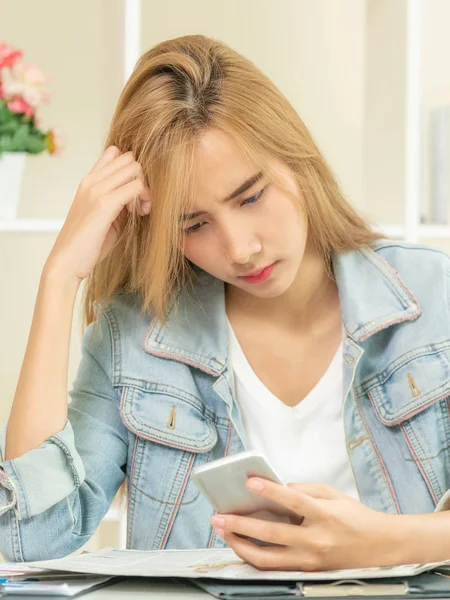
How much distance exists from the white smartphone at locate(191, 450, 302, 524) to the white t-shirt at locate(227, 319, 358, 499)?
1.11 feet

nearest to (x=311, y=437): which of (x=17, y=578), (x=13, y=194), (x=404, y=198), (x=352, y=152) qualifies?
(x=17, y=578)

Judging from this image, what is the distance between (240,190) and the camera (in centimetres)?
112

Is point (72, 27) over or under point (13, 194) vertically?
over

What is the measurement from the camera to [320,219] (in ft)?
4.19

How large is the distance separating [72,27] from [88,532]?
1.57m

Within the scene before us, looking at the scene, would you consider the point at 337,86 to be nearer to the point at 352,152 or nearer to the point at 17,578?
the point at 352,152

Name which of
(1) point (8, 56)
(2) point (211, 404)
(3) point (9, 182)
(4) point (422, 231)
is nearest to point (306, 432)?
(2) point (211, 404)

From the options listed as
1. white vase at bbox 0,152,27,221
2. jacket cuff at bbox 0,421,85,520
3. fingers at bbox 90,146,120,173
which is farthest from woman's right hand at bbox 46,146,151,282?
white vase at bbox 0,152,27,221

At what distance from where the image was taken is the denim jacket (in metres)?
1.21

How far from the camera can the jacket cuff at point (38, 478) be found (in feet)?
3.52

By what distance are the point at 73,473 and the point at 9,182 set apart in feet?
3.09

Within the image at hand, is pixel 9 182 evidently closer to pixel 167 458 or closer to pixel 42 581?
pixel 167 458

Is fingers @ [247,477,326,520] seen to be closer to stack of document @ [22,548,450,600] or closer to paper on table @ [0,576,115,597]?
stack of document @ [22,548,450,600]

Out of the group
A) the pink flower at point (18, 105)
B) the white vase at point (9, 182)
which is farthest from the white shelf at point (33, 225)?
the pink flower at point (18, 105)
